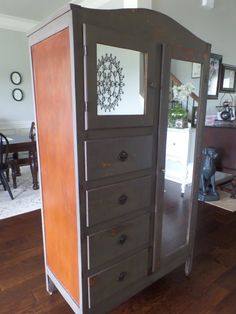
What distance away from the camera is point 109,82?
3.56 ft

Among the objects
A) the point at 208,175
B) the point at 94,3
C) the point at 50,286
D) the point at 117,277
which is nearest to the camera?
the point at 117,277

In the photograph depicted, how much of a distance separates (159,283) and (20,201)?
206cm

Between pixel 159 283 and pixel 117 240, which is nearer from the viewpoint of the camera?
pixel 117 240

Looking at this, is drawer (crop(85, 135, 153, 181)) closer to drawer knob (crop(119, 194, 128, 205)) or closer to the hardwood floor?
drawer knob (crop(119, 194, 128, 205))

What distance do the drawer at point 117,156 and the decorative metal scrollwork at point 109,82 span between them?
0.17 metres

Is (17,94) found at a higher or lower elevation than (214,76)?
lower

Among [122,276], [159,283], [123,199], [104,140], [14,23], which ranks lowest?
[159,283]

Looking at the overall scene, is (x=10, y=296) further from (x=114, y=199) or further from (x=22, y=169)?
(x=22, y=169)

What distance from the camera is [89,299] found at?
1.20 meters

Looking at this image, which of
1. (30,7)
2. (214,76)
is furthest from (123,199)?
(30,7)

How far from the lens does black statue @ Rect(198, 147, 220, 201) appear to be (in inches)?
115

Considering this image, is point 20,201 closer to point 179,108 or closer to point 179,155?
point 179,155

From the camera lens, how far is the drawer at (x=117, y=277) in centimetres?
121

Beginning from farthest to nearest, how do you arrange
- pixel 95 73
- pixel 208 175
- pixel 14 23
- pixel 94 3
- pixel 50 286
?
pixel 14 23 → pixel 94 3 → pixel 208 175 → pixel 50 286 → pixel 95 73
